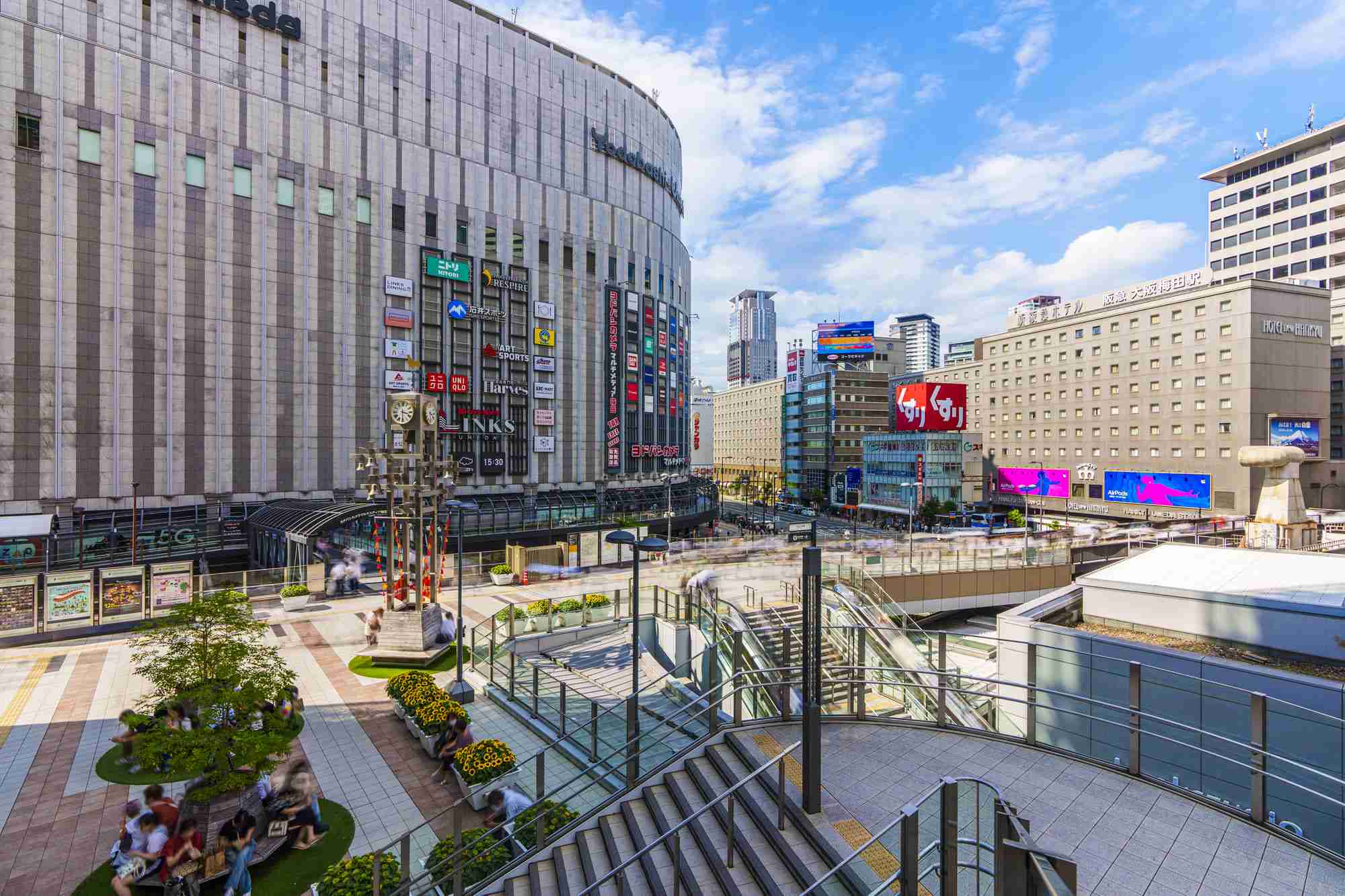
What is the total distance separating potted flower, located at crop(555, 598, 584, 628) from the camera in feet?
67.3

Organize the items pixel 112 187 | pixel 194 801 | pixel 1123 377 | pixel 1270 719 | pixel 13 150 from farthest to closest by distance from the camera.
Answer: pixel 1123 377, pixel 112 187, pixel 13 150, pixel 1270 719, pixel 194 801

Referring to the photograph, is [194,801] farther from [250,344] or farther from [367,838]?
[250,344]

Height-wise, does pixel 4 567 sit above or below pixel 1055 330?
below

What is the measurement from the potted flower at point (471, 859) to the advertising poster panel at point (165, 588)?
20.1m

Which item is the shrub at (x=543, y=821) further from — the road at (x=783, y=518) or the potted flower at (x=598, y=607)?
the road at (x=783, y=518)

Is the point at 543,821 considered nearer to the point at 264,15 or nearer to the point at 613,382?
the point at 613,382

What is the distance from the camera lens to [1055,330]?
249 feet

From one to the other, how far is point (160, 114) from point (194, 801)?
4665cm

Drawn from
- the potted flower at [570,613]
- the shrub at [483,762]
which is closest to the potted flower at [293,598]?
the potted flower at [570,613]

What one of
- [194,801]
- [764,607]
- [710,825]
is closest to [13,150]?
[194,801]

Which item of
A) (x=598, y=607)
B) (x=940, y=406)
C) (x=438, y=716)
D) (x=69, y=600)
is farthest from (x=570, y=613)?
(x=940, y=406)

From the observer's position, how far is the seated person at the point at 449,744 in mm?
12945

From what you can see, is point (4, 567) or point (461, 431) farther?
point (461, 431)

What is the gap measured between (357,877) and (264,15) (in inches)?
2162
